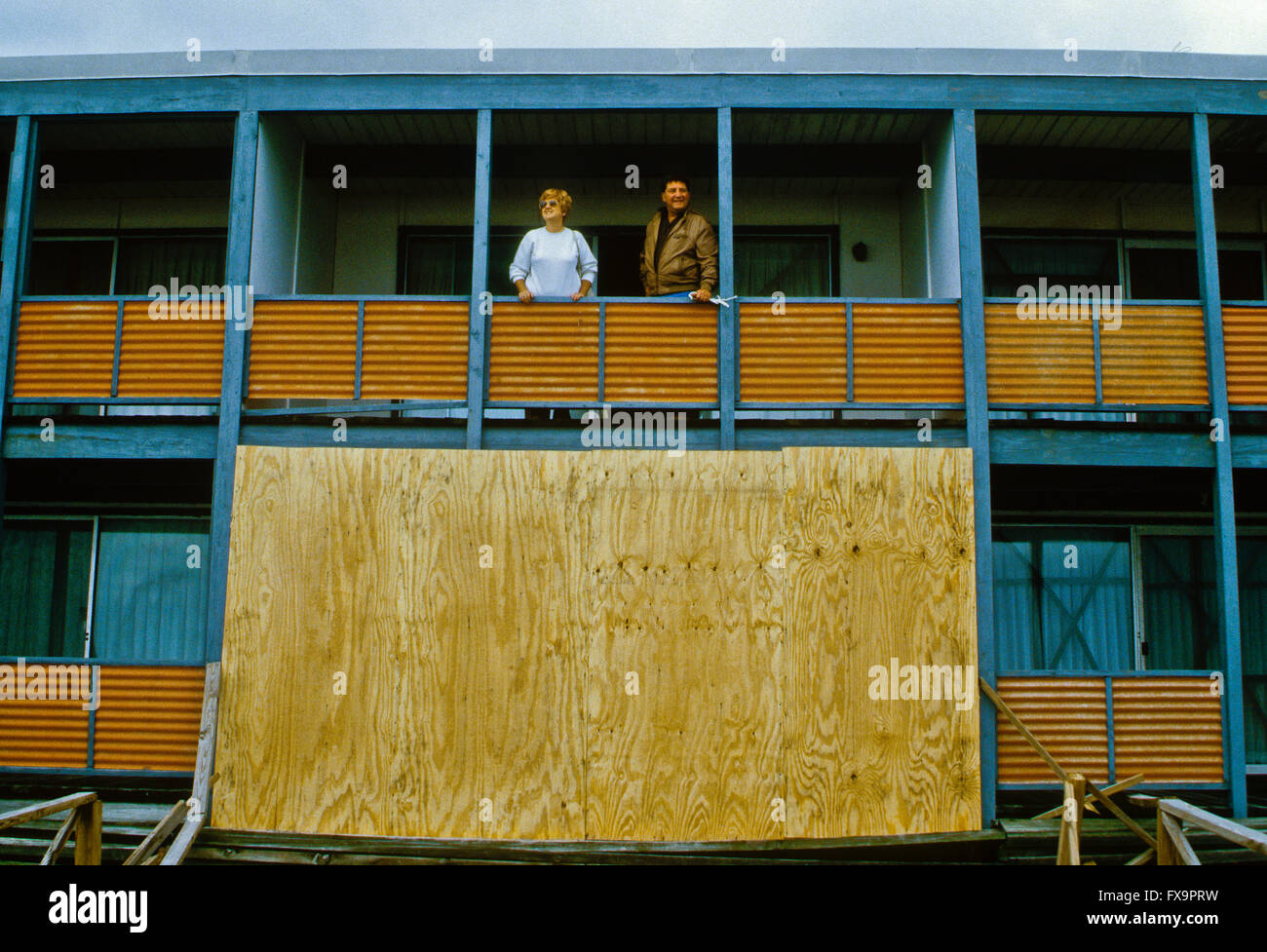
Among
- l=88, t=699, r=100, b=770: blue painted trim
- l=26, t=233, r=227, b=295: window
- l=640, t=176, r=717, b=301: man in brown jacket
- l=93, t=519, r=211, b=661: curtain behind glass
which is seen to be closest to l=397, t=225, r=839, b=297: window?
l=640, t=176, r=717, b=301: man in brown jacket

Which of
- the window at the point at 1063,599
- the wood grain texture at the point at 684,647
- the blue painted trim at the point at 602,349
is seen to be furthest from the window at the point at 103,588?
the window at the point at 1063,599

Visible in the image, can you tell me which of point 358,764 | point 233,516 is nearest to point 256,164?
point 233,516

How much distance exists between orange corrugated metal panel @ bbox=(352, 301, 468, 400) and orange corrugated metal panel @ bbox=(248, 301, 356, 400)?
0.17m

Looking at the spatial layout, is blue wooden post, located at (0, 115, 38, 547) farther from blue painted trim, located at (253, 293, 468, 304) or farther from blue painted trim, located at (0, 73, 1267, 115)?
blue painted trim, located at (253, 293, 468, 304)

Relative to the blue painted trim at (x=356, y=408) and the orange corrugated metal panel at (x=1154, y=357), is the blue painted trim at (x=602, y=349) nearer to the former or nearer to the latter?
the blue painted trim at (x=356, y=408)

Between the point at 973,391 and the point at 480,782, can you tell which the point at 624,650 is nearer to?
the point at 480,782

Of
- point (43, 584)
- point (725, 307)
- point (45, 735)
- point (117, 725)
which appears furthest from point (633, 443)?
point (43, 584)

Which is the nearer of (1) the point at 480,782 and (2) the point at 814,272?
(1) the point at 480,782

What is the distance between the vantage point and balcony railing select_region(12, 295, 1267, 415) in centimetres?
688

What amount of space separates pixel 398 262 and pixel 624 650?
5166mm

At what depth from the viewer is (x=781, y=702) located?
554cm

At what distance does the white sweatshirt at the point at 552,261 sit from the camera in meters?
7.10

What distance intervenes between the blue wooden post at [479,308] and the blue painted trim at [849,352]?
9.30 feet

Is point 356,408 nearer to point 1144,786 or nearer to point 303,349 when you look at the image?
point 303,349
